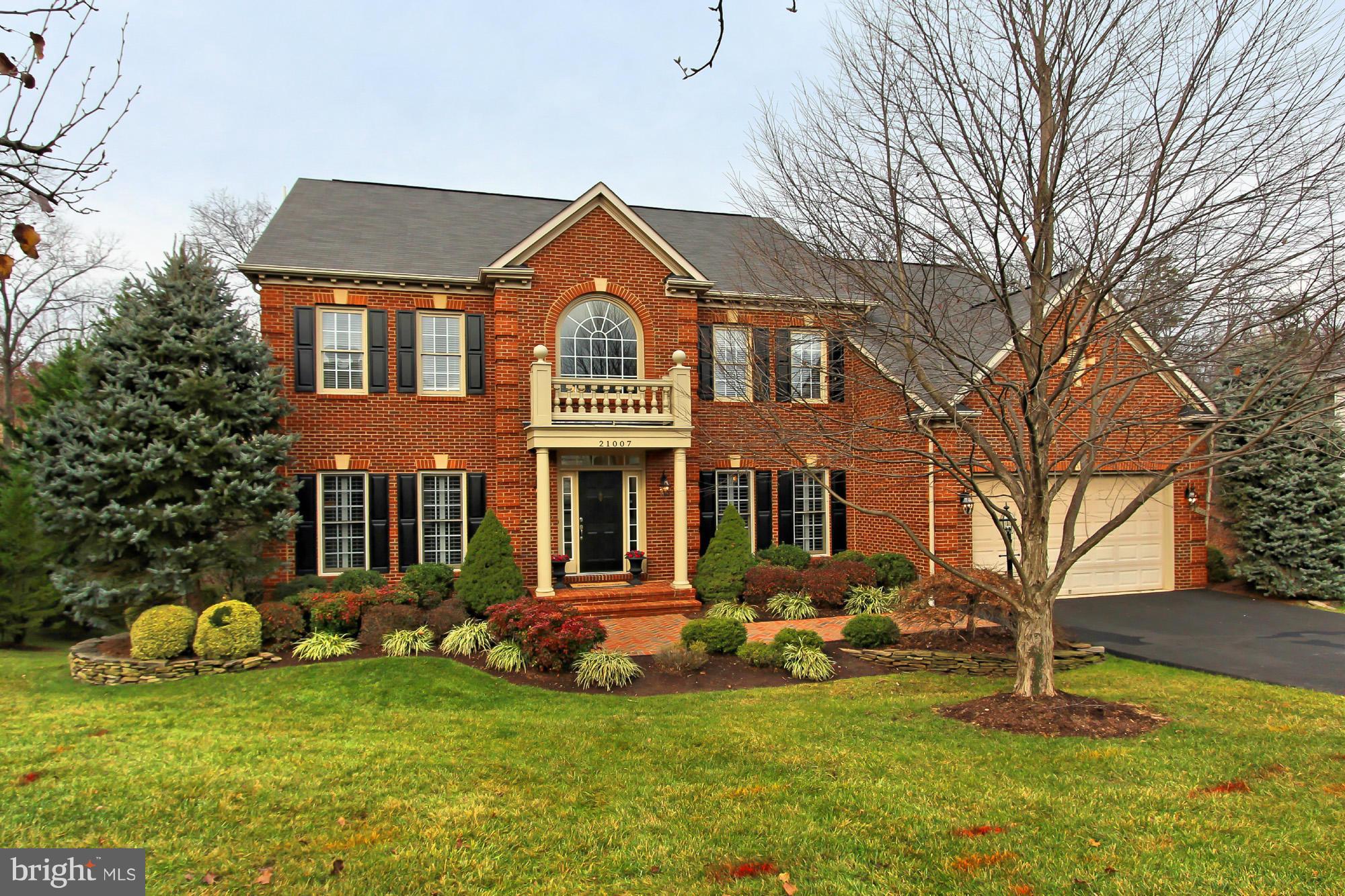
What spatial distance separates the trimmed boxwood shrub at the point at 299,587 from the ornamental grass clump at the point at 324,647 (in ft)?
6.69

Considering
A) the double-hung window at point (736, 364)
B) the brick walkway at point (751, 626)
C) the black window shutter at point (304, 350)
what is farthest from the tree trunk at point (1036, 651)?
the black window shutter at point (304, 350)

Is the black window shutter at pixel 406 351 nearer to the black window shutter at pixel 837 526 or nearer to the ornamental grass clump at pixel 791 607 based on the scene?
the ornamental grass clump at pixel 791 607

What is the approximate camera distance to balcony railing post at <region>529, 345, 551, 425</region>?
13758mm

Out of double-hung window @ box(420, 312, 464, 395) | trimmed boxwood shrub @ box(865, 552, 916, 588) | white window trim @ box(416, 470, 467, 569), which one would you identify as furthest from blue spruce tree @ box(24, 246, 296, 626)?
trimmed boxwood shrub @ box(865, 552, 916, 588)

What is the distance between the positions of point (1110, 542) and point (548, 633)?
1251cm

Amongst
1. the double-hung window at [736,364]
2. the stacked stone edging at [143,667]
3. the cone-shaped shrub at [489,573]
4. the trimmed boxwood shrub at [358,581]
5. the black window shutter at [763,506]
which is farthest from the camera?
the black window shutter at [763,506]

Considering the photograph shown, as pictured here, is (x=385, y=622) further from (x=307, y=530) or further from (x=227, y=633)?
(x=307, y=530)

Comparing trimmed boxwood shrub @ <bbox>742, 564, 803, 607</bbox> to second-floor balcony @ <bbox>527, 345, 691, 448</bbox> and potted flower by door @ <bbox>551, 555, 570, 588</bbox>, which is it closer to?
second-floor balcony @ <bbox>527, 345, 691, 448</bbox>

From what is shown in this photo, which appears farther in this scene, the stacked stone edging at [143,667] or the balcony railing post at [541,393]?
the balcony railing post at [541,393]

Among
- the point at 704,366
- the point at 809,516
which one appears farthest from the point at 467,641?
the point at 809,516

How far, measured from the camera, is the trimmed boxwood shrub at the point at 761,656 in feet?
33.2

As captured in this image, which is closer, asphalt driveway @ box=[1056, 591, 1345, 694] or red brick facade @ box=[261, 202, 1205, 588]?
asphalt driveway @ box=[1056, 591, 1345, 694]

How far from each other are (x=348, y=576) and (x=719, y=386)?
311 inches

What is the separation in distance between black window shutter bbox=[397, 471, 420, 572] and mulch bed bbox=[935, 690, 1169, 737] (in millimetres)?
10033
